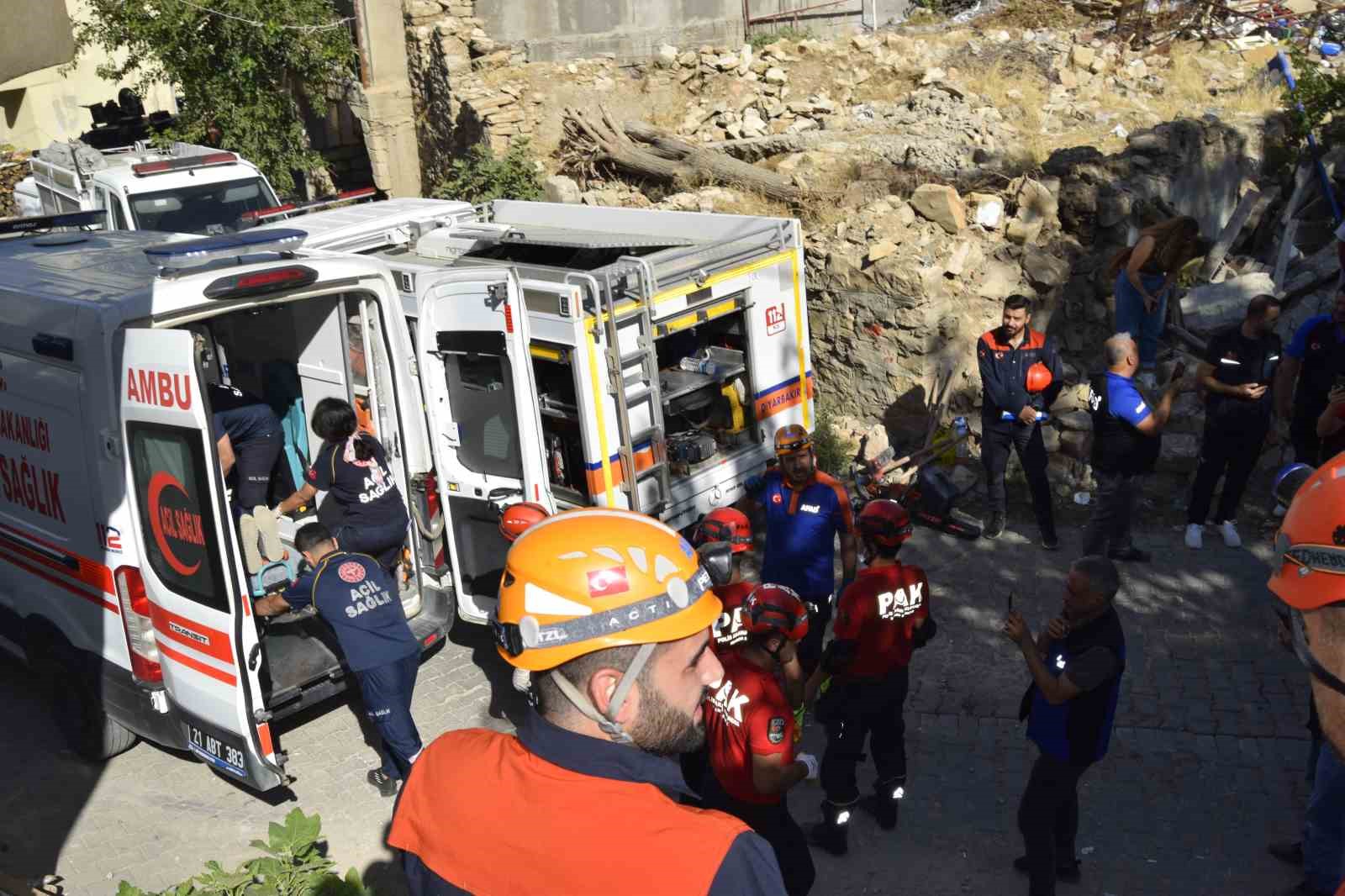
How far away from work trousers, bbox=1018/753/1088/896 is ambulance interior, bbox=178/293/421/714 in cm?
365

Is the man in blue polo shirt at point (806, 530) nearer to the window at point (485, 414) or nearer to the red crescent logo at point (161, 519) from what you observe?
the window at point (485, 414)

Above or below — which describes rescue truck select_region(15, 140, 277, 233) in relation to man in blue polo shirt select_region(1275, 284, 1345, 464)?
above

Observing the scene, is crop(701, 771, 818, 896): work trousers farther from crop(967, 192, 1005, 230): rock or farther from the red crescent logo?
crop(967, 192, 1005, 230): rock

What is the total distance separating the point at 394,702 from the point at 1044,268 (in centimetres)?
730

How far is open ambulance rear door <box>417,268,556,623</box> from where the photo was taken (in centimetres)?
680

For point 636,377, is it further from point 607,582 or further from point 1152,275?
point 1152,275

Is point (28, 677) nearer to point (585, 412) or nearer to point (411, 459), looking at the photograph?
point (411, 459)

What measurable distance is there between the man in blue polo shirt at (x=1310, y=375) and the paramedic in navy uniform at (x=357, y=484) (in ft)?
19.0

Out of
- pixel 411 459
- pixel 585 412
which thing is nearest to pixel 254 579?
pixel 411 459

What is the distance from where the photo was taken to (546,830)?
7.16 ft

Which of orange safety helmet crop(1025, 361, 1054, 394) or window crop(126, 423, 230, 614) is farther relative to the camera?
orange safety helmet crop(1025, 361, 1054, 394)

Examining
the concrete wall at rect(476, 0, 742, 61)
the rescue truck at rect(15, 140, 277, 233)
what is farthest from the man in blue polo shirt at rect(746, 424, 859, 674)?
the concrete wall at rect(476, 0, 742, 61)

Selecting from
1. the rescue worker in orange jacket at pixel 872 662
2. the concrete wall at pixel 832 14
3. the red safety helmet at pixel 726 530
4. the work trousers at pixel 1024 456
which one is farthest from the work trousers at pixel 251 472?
the concrete wall at pixel 832 14

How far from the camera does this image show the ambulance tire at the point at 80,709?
6363mm
